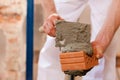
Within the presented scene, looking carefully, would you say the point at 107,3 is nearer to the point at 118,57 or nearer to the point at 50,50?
the point at 50,50

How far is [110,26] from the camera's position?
0.75 metres

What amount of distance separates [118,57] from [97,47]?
819mm

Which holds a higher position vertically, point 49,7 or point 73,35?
point 49,7

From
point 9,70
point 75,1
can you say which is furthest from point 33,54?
point 75,1

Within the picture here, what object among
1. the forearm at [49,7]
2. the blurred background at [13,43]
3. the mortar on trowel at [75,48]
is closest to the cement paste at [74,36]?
the mortar on trowel at [75,48]

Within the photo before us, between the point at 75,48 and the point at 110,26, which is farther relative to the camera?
the point at 110,26

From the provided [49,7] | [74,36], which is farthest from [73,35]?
[49,7]

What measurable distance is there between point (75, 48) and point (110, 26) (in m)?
0.16

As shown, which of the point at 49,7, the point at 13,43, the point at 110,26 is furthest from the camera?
the point at 13,43

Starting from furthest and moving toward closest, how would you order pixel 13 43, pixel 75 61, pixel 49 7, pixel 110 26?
pixel 13 43 → pixel 49 7 → pixel 110 26 → pixel 75 61

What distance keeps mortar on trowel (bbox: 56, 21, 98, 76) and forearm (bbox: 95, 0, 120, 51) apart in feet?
0.24

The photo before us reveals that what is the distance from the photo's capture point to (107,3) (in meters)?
0.92

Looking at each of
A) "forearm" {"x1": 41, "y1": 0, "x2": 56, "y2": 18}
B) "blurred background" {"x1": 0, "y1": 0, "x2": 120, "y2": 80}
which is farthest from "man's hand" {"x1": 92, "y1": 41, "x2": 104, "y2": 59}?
"blurred background" {"x1": 0, "y1": 0, "x2": 120, "y2": 80}

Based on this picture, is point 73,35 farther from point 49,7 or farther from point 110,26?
point 49,7
